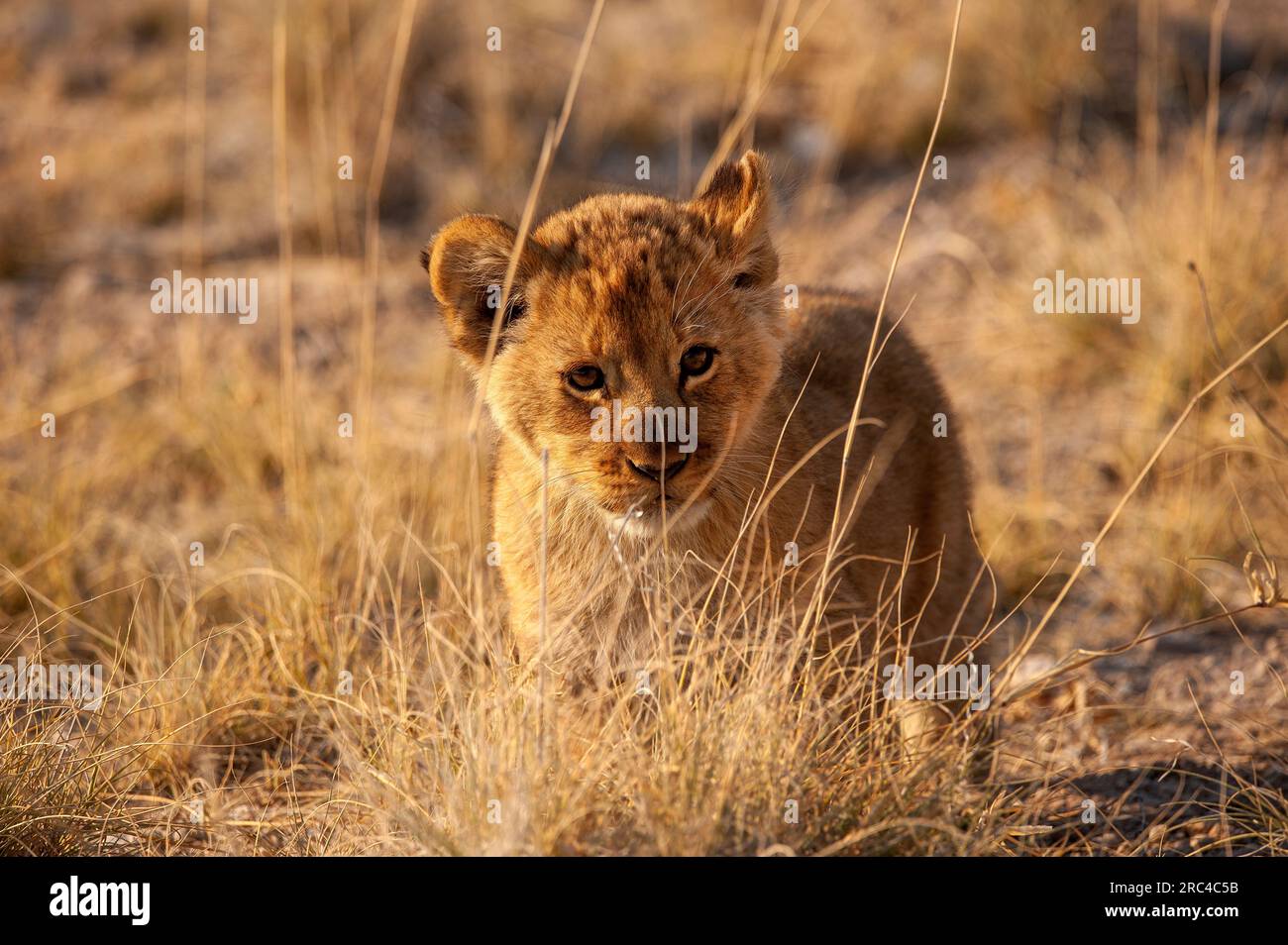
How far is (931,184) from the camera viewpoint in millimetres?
10500

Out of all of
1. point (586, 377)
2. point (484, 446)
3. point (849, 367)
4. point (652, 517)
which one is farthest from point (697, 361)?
point (484, 446)

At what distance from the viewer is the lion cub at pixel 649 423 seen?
4.09 meters

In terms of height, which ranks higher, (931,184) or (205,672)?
(931,184)

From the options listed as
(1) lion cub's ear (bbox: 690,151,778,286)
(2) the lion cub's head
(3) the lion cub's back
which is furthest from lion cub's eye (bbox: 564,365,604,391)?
(3) the lion cub's back

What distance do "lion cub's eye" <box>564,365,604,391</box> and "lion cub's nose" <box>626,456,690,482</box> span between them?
1.04ft

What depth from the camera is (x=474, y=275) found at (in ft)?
14.4

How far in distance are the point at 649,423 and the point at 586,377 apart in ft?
1.01

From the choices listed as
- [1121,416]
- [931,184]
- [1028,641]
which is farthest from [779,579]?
[931,184]

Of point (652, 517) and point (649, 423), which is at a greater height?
point (649, 423)

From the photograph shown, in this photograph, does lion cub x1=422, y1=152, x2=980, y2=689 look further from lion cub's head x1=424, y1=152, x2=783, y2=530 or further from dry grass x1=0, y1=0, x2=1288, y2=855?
dry grass x1=0, y1=0, x2=1288, y2=855

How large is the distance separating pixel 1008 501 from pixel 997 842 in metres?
3.39

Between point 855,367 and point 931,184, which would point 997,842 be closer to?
point 855,367

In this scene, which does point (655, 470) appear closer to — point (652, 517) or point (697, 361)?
point (652, 517)

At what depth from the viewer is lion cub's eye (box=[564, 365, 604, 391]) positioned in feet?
13.7
